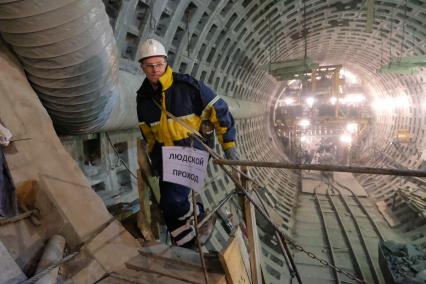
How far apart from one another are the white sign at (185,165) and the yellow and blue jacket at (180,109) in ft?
1.35

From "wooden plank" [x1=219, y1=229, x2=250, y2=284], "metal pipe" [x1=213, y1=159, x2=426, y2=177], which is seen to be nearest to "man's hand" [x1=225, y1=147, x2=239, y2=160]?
"metal pipe" [x1=213, y1=159, x2=426, y2=177]

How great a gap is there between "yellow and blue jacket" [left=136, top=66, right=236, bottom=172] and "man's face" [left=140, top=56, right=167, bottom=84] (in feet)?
0.18

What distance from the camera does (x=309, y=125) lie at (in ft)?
61.5

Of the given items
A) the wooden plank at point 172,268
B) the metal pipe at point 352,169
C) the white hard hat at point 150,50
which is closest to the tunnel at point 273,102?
the metal pipe at point 352,169

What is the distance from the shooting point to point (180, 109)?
296 cm

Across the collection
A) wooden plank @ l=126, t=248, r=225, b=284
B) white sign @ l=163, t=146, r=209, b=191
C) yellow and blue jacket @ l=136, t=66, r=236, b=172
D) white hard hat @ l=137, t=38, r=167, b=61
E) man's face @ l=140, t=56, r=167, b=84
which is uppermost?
white hard hat @ l=137, t=38, r=167, b=61

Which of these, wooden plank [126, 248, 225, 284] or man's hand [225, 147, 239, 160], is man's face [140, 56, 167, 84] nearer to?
man's hand [225, 147, 239, 160]

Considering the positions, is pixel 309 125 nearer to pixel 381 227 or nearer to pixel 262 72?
pixel 262 72

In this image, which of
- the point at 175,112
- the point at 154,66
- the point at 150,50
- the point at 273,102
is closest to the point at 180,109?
the point at 175,112

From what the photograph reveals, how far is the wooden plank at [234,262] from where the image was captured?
6.31ft

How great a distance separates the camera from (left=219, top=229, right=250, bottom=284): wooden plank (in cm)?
192

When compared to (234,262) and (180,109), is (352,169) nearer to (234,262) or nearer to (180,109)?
(234,262)

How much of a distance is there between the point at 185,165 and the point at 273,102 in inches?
733

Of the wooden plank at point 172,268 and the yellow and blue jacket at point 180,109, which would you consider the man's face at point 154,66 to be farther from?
the wooden plank at point 172,268
